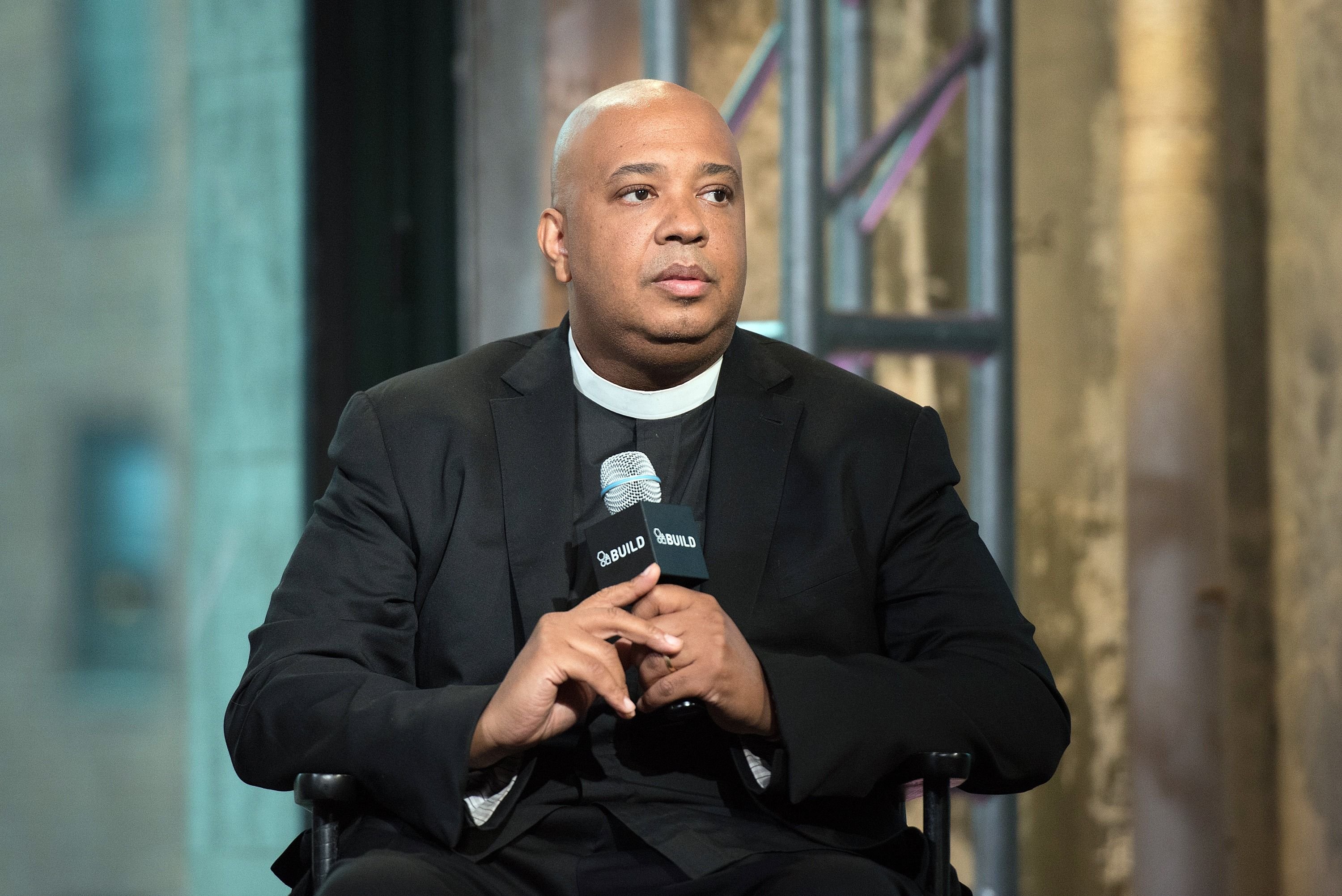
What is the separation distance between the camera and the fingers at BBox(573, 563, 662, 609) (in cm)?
148

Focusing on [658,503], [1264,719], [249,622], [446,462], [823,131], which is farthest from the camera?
[1264,719]

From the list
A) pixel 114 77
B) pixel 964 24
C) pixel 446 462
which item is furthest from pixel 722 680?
pixel 964 24

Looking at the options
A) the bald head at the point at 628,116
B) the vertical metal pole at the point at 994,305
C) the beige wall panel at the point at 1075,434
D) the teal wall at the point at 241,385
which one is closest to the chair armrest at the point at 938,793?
the bald head at the point at 628,116

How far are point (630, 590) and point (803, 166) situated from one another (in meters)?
1.69

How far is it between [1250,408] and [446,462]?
2.98 m

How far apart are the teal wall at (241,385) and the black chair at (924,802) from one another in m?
1.83

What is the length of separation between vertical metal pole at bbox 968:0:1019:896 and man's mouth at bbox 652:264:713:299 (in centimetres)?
157

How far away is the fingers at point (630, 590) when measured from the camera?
1.48 m

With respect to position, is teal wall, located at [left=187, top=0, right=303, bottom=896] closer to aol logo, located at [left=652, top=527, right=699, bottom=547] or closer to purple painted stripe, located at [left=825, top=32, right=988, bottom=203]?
purple painted stripe, located at [left=825, top=32, right=988, bottom=203]

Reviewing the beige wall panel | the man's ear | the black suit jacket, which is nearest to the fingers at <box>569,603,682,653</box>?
the black suit jacket

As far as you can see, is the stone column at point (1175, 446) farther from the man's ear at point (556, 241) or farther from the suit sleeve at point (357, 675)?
the suit sleeve at point (357, 675)

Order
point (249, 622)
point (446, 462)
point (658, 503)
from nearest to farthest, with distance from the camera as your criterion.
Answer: point (658, 503) < point (446, 462) < point (249, 622)

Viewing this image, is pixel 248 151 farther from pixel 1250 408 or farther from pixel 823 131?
pixel 1250 408

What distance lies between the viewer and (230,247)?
3.45m
